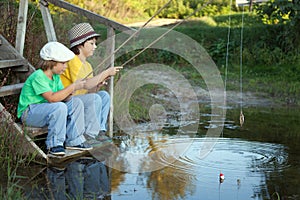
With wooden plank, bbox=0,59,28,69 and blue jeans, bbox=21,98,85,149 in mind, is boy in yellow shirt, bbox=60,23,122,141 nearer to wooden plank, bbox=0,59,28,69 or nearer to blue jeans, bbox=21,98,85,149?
blue jeans, bbox=21,98,85,149

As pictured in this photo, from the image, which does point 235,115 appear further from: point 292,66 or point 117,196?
point 117,196

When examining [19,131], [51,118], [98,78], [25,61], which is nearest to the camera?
[19,131]

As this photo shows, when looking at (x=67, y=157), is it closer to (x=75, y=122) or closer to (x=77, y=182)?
(x=75, y=122)

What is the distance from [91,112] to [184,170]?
1.20 meters

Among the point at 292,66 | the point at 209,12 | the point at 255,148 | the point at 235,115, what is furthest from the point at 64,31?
the point at 209,12

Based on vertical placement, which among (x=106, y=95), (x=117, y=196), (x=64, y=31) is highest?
(x=64, y=31)

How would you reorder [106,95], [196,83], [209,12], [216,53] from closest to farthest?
[106,95] < [196,83] < [216,53] < [209,12]

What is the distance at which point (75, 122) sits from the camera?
5.64 metres

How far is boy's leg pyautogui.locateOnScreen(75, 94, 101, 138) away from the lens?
19.3ft

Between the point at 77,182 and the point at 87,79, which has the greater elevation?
the point at 87,79

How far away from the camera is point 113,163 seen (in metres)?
5.52

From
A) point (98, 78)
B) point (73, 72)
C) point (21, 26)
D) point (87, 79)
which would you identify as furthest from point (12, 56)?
point (98, 78)

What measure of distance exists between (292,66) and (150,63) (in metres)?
2.77

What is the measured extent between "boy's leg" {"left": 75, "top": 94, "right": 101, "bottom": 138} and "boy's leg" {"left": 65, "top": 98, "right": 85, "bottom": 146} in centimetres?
19
